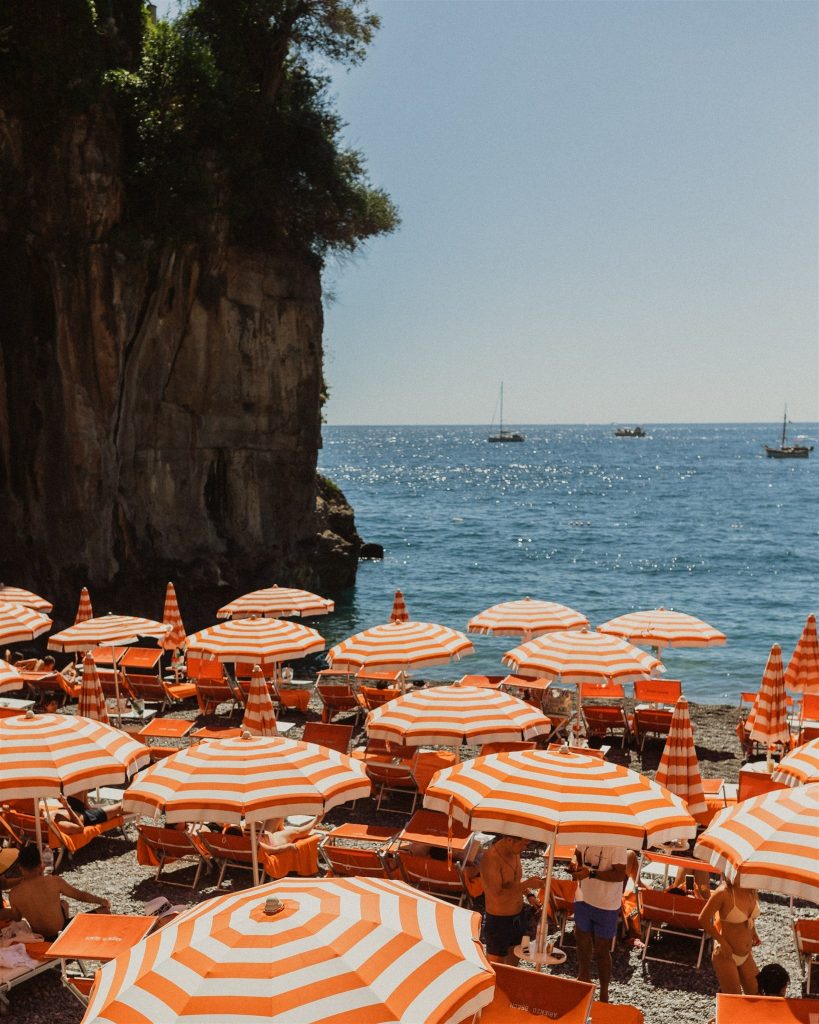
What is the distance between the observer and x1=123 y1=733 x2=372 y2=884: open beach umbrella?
7715 mm

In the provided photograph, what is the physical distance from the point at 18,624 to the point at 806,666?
13.3 metres

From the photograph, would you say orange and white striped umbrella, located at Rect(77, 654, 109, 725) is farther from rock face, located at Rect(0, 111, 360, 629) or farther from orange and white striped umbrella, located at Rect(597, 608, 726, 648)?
rock face, located at Rect(0, 111, 360, 629)

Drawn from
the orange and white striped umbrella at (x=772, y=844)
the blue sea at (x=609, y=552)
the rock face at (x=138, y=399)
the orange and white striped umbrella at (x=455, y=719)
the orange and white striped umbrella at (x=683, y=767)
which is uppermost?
the rock face at (x=138, y=399)

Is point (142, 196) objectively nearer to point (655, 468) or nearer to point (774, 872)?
point (774, 872)

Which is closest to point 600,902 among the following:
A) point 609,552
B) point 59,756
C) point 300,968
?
point 300,968

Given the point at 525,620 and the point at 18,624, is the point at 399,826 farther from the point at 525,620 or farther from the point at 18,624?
the point at 18,624

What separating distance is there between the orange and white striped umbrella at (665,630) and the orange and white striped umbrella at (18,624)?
986cm

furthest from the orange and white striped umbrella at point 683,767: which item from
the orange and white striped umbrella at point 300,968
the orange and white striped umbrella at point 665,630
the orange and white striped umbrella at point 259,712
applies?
the orange and white striped umbrella at point 300,968

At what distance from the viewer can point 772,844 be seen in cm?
646

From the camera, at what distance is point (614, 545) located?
73.8m

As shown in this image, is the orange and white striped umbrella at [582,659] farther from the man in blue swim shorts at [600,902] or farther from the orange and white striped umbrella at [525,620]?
the man in blue swim shorts at [600,902]

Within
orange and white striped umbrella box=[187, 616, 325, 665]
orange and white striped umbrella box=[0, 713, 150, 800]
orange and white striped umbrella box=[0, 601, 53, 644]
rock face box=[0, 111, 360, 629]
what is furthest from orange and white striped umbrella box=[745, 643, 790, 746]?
rock face box=[0, 111, 360, 629]

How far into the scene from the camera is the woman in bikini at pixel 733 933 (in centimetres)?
695

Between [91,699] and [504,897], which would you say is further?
[91,699]
